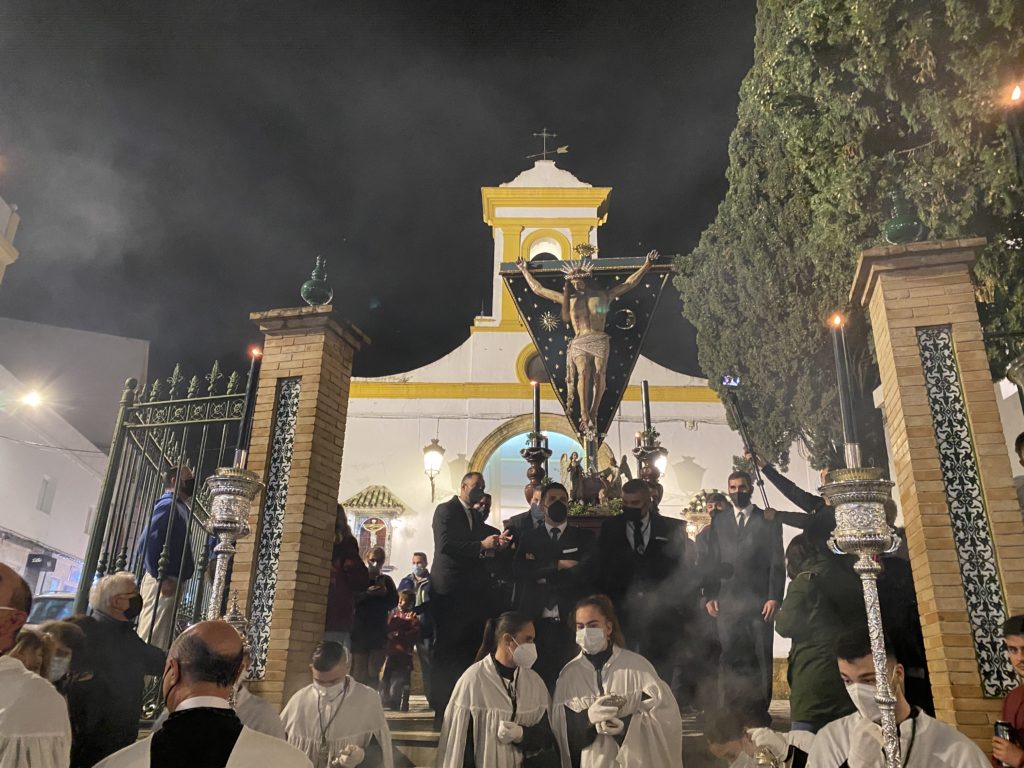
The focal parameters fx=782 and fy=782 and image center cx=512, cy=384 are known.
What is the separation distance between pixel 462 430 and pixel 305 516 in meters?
11.5

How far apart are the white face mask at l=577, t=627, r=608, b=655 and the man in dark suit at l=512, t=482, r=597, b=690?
966 mm

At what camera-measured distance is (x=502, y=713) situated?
170 inches

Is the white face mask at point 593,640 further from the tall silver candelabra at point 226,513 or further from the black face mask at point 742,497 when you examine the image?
the black face mask at point 742,497

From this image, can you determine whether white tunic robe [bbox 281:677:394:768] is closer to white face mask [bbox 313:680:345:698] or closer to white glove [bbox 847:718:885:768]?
white face mask [bbox 313:680:345:698]

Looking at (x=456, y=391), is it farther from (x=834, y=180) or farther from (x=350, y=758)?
(x=350, y=758)

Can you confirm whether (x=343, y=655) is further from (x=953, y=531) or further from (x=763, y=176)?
(x=763, y=176)

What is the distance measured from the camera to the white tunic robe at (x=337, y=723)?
4.21 meters

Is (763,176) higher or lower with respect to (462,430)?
higher

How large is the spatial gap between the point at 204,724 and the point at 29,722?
36.7 inches

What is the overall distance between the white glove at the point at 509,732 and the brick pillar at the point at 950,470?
2.21m

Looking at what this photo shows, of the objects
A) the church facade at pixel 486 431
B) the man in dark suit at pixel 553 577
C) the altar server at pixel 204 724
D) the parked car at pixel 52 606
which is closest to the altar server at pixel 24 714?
the altar server at pixel 204 724

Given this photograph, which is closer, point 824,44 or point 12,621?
point 12,621

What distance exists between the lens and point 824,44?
7.46 meters

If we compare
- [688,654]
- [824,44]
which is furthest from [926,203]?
[688,654]
